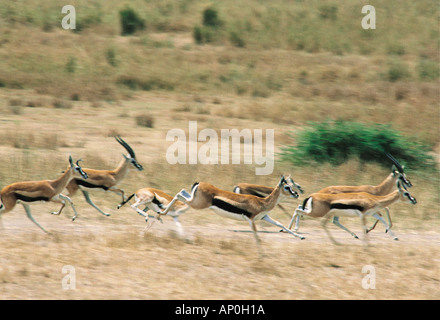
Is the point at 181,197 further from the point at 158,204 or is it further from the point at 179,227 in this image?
the point at 158,204

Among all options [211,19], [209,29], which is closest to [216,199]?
[209,29]

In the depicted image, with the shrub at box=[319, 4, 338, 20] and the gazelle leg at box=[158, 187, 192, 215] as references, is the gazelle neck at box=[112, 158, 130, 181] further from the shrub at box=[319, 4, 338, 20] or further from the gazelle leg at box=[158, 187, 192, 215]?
the shrub at box=[319, 4, 338, 20]

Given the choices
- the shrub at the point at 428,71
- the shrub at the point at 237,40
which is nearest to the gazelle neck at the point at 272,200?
the shrub at the point at 428,71

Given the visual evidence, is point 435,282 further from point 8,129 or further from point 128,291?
point 8,129

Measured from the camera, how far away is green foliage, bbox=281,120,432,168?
19125 millimetres

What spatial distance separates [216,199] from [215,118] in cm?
1286

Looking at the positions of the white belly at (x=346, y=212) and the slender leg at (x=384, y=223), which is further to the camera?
the slender leg at (x=384, y=223)

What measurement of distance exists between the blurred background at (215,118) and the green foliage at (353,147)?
55 mm

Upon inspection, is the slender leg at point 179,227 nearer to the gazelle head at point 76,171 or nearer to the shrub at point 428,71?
the gazelle head at point 76,171

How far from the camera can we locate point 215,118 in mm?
24094

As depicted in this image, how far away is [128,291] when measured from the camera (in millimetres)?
9727

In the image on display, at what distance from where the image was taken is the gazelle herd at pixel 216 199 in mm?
11094

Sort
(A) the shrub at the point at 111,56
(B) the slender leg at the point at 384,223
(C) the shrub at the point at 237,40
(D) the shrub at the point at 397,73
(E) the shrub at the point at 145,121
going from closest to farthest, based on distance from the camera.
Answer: (B) the slender leg at the point at 384,223
(E) the shrub at the point at 145,121
(A) the shrub at the point at 111,56
(D) the shrub at the point at 397,73
(C) the shrub at the point at 237,40
